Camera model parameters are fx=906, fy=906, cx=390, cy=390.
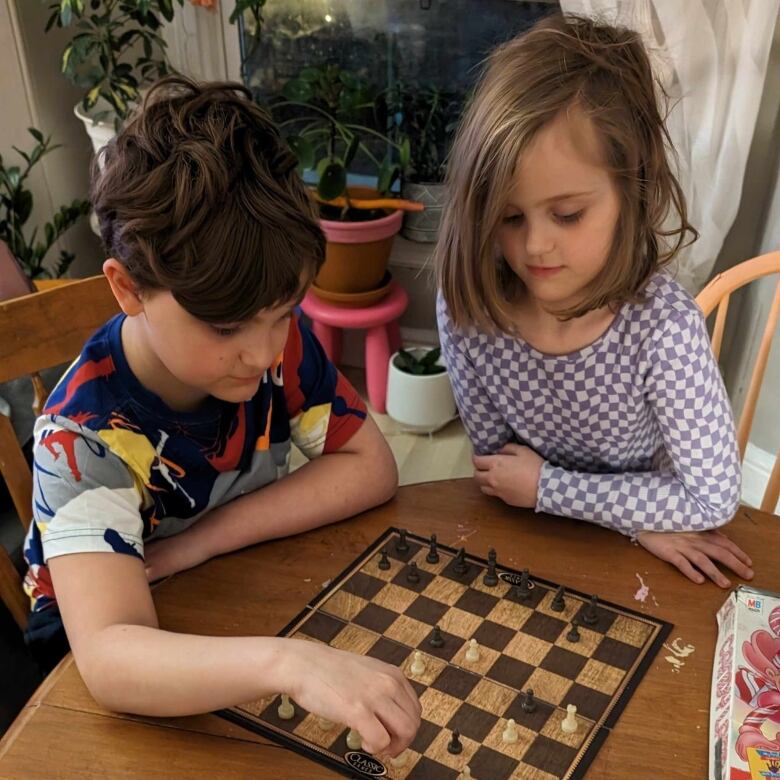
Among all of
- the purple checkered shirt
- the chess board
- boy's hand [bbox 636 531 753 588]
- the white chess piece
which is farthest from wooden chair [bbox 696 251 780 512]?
the white chess piece

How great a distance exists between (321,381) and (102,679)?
0.50 meters

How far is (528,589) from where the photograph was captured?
106 cm

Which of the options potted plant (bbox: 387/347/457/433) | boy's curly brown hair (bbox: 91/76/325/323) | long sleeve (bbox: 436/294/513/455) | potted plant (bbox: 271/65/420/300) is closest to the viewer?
boy's curly brown hair (bbox: 91/76/325/323)

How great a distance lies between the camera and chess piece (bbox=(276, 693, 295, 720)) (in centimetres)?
90

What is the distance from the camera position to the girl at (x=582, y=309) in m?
1.08

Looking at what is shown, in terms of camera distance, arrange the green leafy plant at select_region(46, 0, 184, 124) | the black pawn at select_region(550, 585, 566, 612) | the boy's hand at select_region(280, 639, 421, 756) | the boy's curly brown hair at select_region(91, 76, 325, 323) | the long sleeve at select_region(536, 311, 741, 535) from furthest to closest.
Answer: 1. the green leafy plant at select_region(46, 0, 184, 124)
2. the long sleeve at select_region(536, 311, 741, 535)
3. the black pawn at select_region(550, 585, 566, 612)
4. the boy's curly brown hair at select_region(91, 76, 325, 323)
5. the boy's hand at select_region(280, 639, 421, 756)

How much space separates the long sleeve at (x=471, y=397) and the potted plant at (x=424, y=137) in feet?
4.76

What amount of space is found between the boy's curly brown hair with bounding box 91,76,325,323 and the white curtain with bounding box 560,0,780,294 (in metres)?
1.18

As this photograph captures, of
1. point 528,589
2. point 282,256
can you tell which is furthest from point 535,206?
point 528,589

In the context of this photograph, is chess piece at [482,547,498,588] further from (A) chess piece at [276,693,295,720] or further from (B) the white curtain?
(B) the white curtain

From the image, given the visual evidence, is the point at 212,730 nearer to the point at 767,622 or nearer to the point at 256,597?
the point at 256,597

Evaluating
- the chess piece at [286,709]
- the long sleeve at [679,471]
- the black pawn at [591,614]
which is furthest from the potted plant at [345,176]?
the chess piece at [286,709]

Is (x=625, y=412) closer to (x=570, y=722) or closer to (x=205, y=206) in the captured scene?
(x=570, y=722)

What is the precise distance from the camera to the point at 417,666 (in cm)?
95
